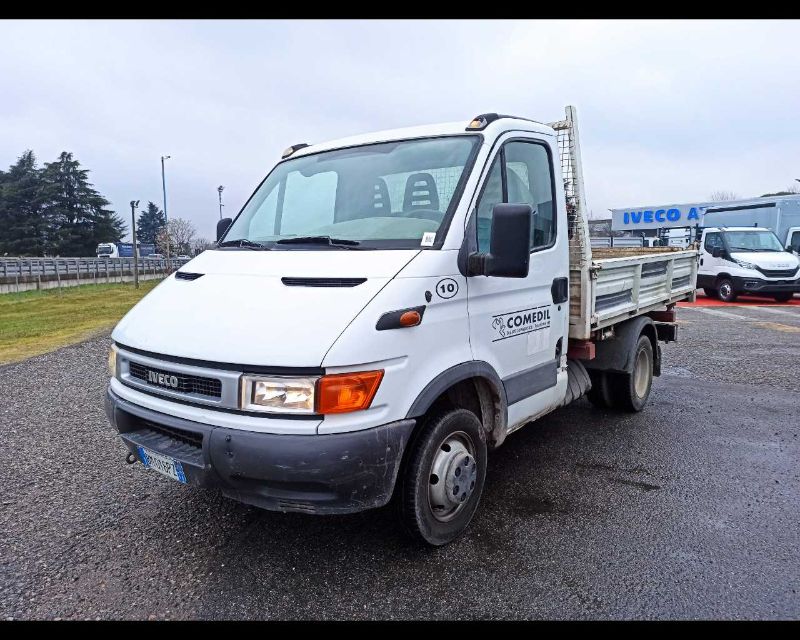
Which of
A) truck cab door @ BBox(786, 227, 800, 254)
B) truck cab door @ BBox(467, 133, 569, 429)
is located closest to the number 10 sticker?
truck cab door @ BBox(467, 133, 569, 429)

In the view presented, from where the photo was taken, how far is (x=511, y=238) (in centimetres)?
291

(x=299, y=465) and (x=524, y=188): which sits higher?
(x=524, y=188)

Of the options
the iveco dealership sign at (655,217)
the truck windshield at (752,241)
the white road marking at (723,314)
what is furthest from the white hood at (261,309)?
the iveco dealership sign at (655,217)

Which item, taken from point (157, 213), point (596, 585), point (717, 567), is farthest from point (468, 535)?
point (157, 213)

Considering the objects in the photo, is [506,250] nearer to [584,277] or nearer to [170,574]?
[584,277]

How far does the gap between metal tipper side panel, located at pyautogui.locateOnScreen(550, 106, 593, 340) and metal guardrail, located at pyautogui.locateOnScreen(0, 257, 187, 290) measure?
91.3 feet

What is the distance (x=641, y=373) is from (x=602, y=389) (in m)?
0.55

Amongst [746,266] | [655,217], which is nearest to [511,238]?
[746,266]

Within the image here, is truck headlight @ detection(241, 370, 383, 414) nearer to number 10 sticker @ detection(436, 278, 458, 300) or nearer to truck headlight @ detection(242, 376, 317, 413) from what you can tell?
truck headlight @ detection(242, 376, 317, 413)

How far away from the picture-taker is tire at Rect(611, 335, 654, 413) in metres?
5.63

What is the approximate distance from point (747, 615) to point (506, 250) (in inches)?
82.0

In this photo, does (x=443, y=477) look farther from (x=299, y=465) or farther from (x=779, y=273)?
(x=779, y=273)

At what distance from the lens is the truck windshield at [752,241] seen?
16719mm

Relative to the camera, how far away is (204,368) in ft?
9.04
